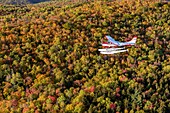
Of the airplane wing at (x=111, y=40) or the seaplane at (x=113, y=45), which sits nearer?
the seaplane at (x=113, y=45)

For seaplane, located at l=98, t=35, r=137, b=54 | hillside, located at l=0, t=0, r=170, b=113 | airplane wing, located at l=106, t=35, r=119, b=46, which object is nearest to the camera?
hillside, located at l=0, t=0, r=170, b=113

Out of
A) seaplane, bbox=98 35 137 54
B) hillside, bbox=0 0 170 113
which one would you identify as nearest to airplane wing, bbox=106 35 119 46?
seaplane, bbox=98 35 137 54

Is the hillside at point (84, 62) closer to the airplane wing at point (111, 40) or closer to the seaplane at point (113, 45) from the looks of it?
the seaplane at point (113, 45)

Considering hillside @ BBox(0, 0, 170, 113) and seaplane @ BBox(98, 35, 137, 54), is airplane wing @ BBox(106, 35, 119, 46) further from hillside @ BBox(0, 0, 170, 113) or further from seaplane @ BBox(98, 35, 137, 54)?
hillside @ BBox(0, 0, 170, 113)

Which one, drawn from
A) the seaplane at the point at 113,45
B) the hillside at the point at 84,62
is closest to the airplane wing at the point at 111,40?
the seaplane at the point at 113,45

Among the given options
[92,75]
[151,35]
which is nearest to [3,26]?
[92,75]

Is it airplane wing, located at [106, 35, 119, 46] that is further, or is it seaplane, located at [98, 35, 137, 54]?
airplane wing, located at [106, 35, 119, 46]
